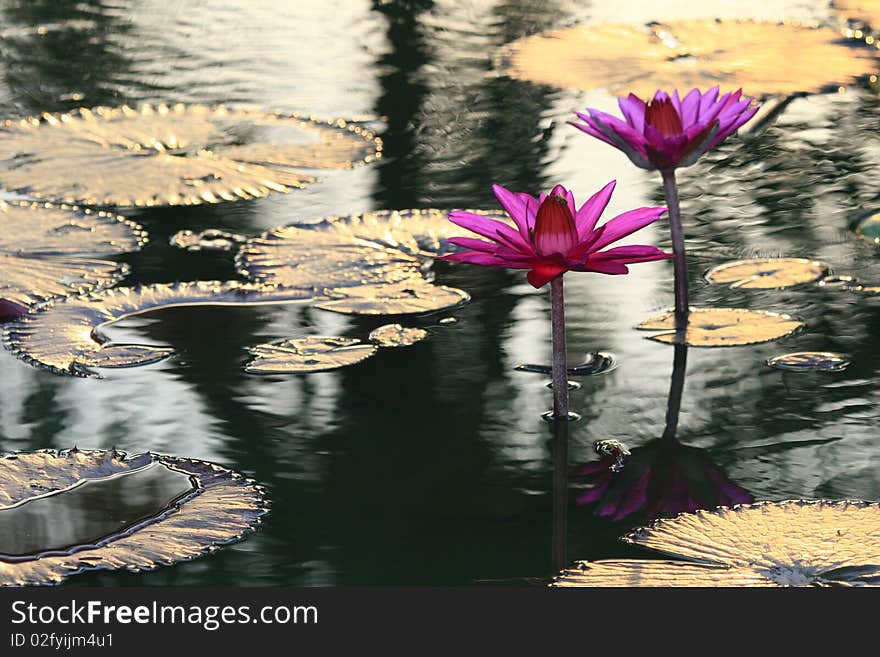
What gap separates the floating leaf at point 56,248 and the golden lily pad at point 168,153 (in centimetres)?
9

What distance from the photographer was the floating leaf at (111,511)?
1.32 metres

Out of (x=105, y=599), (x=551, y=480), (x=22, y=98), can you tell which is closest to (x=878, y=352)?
(x=551, y=480)

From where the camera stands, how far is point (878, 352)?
68.7 inches

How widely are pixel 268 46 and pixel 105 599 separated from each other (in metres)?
2.40

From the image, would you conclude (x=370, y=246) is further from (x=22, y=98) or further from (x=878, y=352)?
(x=22, y=98)

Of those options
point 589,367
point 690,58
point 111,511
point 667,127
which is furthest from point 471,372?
point 690,58

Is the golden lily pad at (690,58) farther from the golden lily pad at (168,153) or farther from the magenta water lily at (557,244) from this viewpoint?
the magenta water lily at (557,244)

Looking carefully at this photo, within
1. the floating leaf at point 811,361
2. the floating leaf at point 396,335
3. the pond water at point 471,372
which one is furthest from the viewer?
the floating leaf at point 396,335

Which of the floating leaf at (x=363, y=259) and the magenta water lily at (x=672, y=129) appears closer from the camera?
the magenta water lily at (x=672, y=129)

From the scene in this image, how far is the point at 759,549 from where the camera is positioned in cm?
129

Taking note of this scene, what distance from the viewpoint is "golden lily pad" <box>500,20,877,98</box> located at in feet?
9.77

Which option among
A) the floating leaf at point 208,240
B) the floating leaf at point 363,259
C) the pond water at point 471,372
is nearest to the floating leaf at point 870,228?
the pond water at point 471,372

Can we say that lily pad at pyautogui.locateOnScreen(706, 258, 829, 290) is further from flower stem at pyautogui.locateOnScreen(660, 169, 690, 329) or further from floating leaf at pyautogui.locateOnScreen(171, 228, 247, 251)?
floating leaf at pyautogui.locateOnScreen(171, 228, 247, 251)

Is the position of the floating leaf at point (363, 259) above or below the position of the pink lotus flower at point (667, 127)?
below
